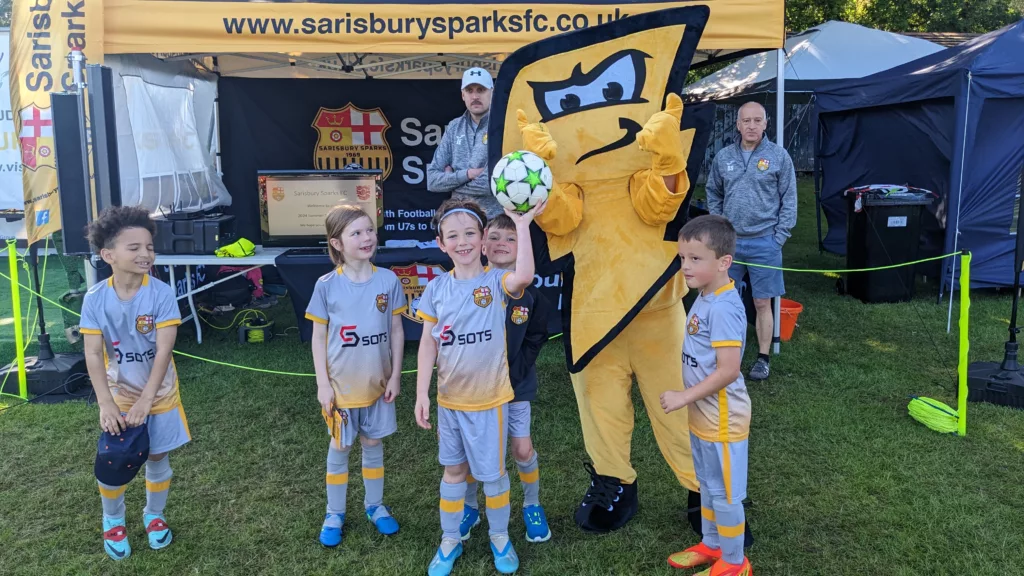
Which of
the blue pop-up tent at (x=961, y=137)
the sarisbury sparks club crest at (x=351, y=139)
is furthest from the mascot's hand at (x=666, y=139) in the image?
the sarisbury sparks club crest at (x=351, y=139)

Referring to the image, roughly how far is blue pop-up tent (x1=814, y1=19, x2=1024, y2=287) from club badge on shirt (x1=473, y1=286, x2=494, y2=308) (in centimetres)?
514

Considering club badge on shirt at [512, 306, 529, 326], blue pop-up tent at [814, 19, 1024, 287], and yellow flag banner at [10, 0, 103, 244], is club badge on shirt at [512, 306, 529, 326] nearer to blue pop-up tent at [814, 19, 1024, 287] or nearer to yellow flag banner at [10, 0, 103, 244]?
yellow flag banner at [10, 0, 103, 244]

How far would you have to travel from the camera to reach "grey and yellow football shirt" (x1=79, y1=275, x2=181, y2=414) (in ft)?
9.20

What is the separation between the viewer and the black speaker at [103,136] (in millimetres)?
4551

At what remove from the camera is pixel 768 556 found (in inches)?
112

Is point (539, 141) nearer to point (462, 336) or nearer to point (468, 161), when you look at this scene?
point (462, 336)

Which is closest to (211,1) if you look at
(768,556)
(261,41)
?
(261,41)

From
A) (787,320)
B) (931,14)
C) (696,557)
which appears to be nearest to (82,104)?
(696,557)

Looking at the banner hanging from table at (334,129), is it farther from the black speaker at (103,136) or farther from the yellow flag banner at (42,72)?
the black speaker at (103,136)

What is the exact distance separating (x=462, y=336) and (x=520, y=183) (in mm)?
610

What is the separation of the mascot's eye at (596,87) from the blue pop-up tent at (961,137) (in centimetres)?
467

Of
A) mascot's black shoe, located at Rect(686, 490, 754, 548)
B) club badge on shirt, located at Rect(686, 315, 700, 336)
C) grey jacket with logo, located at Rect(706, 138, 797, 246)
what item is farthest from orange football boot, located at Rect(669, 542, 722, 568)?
grey jacket with logo, located at Rect(706, 138, 797, 246)

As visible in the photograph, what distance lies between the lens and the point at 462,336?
265 centimetres

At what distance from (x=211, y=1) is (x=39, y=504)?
3217 mm
